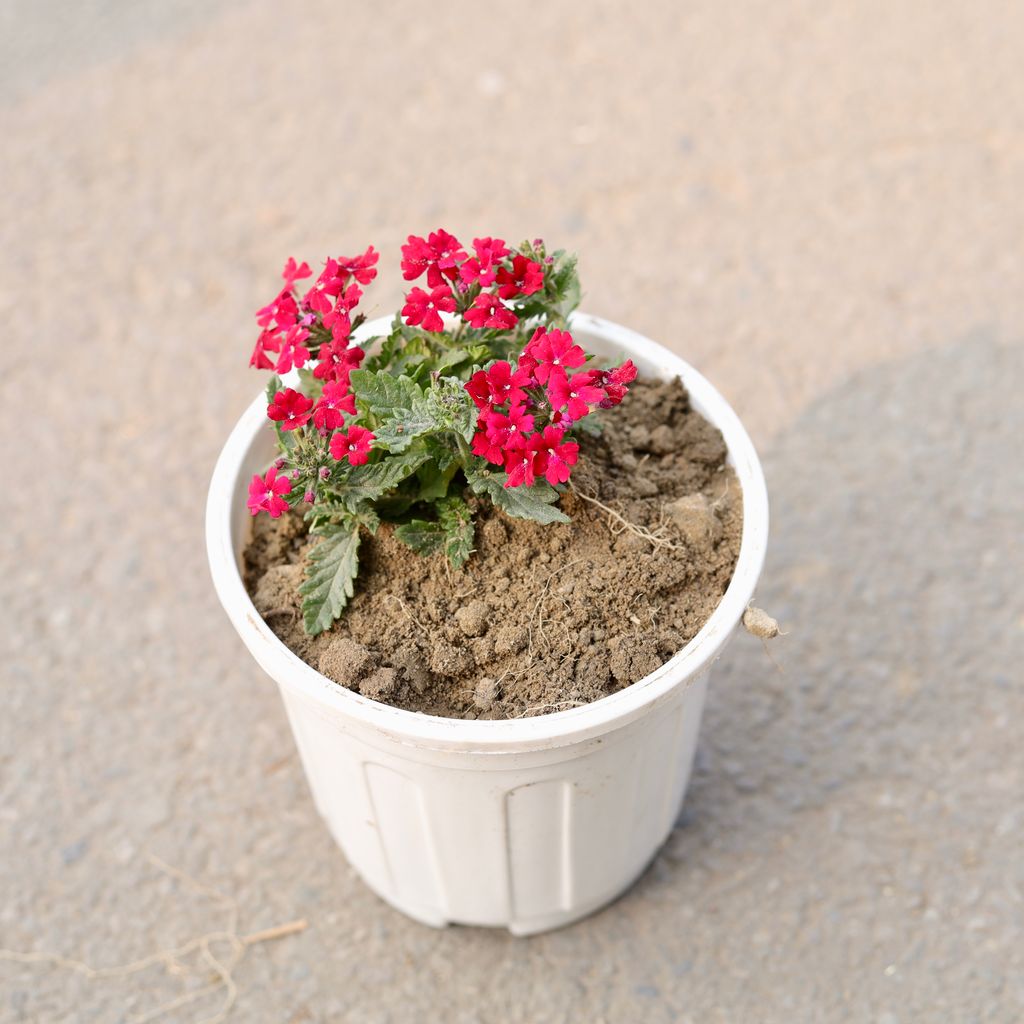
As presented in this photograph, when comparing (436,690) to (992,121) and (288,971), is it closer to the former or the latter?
(288,971)

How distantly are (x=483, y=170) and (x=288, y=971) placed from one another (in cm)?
203

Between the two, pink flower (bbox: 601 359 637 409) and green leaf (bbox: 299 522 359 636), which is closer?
pink flower (bbox: 601 359 637 409)

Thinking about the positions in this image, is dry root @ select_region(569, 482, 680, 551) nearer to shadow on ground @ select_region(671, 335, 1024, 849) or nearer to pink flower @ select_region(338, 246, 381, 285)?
pink flower @ select_region(338, 246, 381, 285)

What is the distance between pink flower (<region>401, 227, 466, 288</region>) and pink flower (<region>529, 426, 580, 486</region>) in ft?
0.86

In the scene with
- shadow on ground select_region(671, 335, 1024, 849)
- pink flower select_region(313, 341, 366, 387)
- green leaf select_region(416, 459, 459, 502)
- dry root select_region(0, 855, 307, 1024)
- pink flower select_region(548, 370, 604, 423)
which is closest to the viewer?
pink flower select_region(548, 370, 604, 423)

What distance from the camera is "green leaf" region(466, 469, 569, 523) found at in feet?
5.42

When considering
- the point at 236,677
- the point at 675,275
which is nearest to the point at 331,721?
the point at 236,677

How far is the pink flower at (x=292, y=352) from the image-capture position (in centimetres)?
164

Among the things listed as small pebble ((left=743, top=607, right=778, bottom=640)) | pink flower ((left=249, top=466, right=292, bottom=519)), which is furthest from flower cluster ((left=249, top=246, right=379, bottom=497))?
small pebble ((left=743, top=607, right=778, bottom=640))

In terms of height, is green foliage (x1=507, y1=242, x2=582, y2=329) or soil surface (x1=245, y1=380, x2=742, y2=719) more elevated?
green foliage (x1=507, y1=242, x2=582, y2=329)

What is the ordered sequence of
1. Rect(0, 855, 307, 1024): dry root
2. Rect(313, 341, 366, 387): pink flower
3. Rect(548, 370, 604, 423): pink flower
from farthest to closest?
Rect(0, 855, 307, 1024): dry root
Rect(313, 341, 366, 387): pink flower
Rect(548, 370, 604, 423): pink flower

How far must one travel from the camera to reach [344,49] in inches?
142

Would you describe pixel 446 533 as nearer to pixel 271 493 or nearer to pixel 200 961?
pixel 271 493

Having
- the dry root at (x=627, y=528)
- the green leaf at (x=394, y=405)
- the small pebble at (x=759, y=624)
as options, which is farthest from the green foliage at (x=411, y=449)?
the small pebble at (x=759, y=624)
